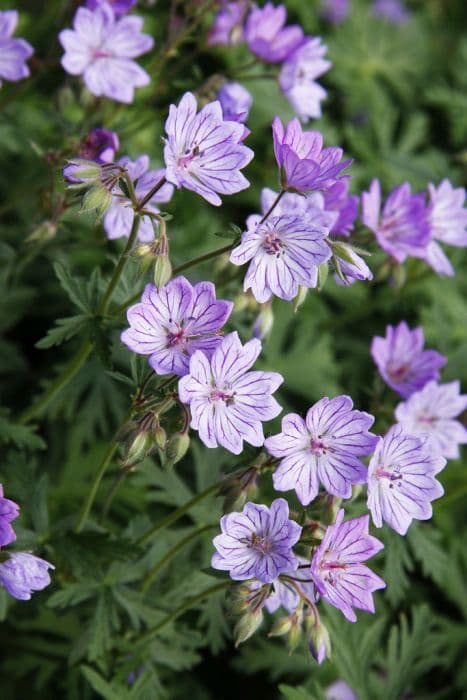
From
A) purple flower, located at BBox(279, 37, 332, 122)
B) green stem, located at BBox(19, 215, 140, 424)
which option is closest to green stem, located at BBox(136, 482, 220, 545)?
green stem, located at BBox(19, 215, 140, 424)

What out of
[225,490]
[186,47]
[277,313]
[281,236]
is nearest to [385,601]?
[277,313]

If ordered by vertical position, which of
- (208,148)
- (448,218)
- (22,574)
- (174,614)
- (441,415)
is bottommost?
(174,614)

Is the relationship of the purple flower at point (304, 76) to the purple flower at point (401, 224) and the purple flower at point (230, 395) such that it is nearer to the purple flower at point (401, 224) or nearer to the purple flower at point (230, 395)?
the purple flower at point (401, 224)

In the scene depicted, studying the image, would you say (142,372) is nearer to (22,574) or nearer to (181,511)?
(181,511)

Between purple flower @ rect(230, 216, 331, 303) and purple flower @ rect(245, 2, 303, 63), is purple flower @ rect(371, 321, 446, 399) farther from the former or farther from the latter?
purple flower @ rect(245, 2, 303, 63)

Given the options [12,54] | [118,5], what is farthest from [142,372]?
[118,5]

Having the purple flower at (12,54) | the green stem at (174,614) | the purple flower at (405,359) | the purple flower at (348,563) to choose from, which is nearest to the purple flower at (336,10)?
the purple flower at (12,54)
